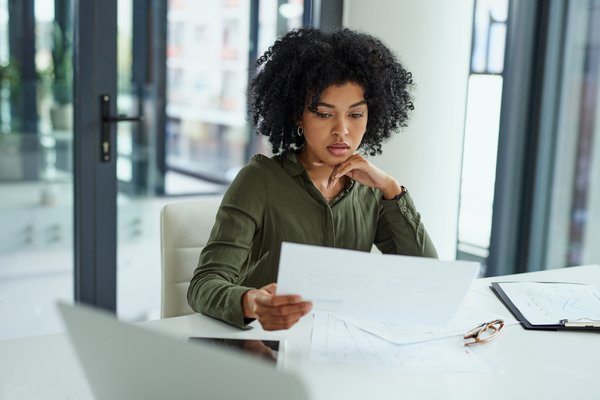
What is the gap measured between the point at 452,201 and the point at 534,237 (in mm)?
468

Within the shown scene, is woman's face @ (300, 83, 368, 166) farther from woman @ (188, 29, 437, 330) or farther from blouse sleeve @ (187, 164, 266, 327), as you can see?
blouse sleeve @ (187, 164, 266, 327)

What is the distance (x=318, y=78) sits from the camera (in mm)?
1746

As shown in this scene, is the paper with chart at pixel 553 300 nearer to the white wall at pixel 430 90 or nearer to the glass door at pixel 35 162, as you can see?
the white wall at pixel 430 90

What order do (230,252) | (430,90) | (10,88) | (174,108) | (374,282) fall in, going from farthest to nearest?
(430,90) → (174,108) → (10,88) → (230,252) → (374,282)

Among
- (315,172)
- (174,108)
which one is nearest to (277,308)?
(315,172)

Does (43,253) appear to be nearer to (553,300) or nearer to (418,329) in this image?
(418,329)

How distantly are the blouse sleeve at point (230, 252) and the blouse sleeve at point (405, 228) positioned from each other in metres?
0.35

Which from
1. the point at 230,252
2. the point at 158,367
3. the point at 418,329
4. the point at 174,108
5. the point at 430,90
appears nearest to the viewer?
the point at 158,367

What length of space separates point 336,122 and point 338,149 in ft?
0.21

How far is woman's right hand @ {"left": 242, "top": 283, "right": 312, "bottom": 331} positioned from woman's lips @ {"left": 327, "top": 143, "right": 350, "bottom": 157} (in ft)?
1.51

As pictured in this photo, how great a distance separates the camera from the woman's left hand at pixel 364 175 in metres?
1.78

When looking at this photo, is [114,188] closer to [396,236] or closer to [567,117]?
[396,236]

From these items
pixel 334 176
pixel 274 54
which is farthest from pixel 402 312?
pixel 274 54

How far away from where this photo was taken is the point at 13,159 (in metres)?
2.64
